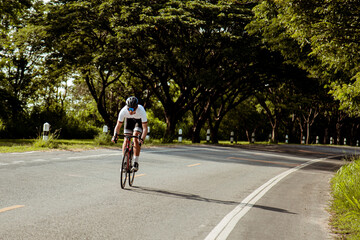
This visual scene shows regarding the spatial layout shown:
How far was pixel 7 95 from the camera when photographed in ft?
74.8

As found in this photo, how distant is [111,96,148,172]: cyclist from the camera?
7.53 metres

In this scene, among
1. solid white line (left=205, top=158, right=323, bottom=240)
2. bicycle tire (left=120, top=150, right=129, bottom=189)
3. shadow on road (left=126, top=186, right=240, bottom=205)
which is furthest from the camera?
bicycle tire (left=120, top=150, right=129, bottom=189)

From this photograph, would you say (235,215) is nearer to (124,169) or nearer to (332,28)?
(124,169)

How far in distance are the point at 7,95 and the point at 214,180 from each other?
18.2m

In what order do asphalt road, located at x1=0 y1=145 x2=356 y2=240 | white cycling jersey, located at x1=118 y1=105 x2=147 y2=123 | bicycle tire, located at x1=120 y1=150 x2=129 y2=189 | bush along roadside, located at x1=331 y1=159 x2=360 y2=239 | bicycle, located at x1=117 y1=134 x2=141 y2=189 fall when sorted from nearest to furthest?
asphalt road, located at x1=0 y1=145 x2=356 y2=240 < bush along roadside, located at x1=331 y1=159 x2=360 y2=239 < bicycle tire, located at x1=120 y1=150 x2=129 y2=189 < bicycle, located at x1=117 y1=134 x2=141 y2=189 < white cycling jersey, located at x1=118 y1=105 x2=147 y2=123

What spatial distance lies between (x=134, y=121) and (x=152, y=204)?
2.31 m

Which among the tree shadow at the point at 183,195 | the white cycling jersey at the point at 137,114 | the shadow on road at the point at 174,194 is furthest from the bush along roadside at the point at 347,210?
the white cycling jersey at the point at 137,114

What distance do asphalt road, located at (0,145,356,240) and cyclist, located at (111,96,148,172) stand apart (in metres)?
1.02

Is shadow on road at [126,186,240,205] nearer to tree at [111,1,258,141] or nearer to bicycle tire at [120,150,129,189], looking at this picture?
bicycle tire at [120,150,129,189]

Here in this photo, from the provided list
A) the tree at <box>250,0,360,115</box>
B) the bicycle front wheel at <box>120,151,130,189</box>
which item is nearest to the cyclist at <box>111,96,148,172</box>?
the bicycle front wheel at <box>120,151,130,189</box>

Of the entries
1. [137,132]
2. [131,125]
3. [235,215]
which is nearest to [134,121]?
[131,125]

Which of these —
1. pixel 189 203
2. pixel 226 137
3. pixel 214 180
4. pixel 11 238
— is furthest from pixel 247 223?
pixel 226 137

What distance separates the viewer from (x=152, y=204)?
246 inches

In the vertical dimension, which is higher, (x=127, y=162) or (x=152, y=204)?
(x=127, y=162)
